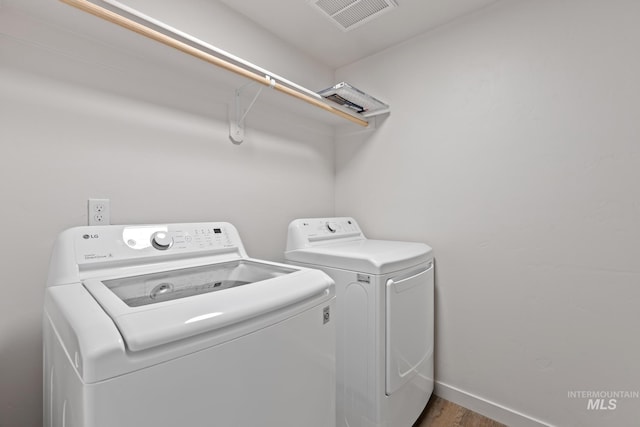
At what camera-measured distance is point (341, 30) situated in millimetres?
1840

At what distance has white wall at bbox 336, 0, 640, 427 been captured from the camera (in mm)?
1313

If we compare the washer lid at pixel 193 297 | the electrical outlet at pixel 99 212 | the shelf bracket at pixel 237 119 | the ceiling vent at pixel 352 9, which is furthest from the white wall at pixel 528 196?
the electrical outlet at pixel 99 212

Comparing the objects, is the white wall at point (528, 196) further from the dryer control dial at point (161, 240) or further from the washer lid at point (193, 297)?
the dryer control dial at point (161, 240)

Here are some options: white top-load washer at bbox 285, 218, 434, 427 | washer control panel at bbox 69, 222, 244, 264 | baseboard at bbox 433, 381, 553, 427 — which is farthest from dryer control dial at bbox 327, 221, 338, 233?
baseboard at bbox 433, 381, 553, 427

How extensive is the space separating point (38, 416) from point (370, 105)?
7.42 ft

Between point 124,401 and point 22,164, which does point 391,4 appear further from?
point 124,401

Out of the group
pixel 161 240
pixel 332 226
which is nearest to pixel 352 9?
pixel 332 226

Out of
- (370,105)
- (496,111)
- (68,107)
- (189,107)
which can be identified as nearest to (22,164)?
(68,107)

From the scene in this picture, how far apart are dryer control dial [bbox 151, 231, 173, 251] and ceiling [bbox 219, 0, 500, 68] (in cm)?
137

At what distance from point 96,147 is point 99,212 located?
28 cm

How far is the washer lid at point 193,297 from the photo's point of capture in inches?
23.8

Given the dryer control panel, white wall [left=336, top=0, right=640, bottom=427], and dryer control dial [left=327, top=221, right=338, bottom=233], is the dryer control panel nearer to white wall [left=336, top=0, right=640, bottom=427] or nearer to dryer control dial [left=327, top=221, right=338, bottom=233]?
dryer control dial [left=327, top=221, right=338, bottom=233]

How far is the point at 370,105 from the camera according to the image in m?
1.95

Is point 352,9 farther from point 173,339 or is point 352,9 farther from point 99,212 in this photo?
point 173,339
